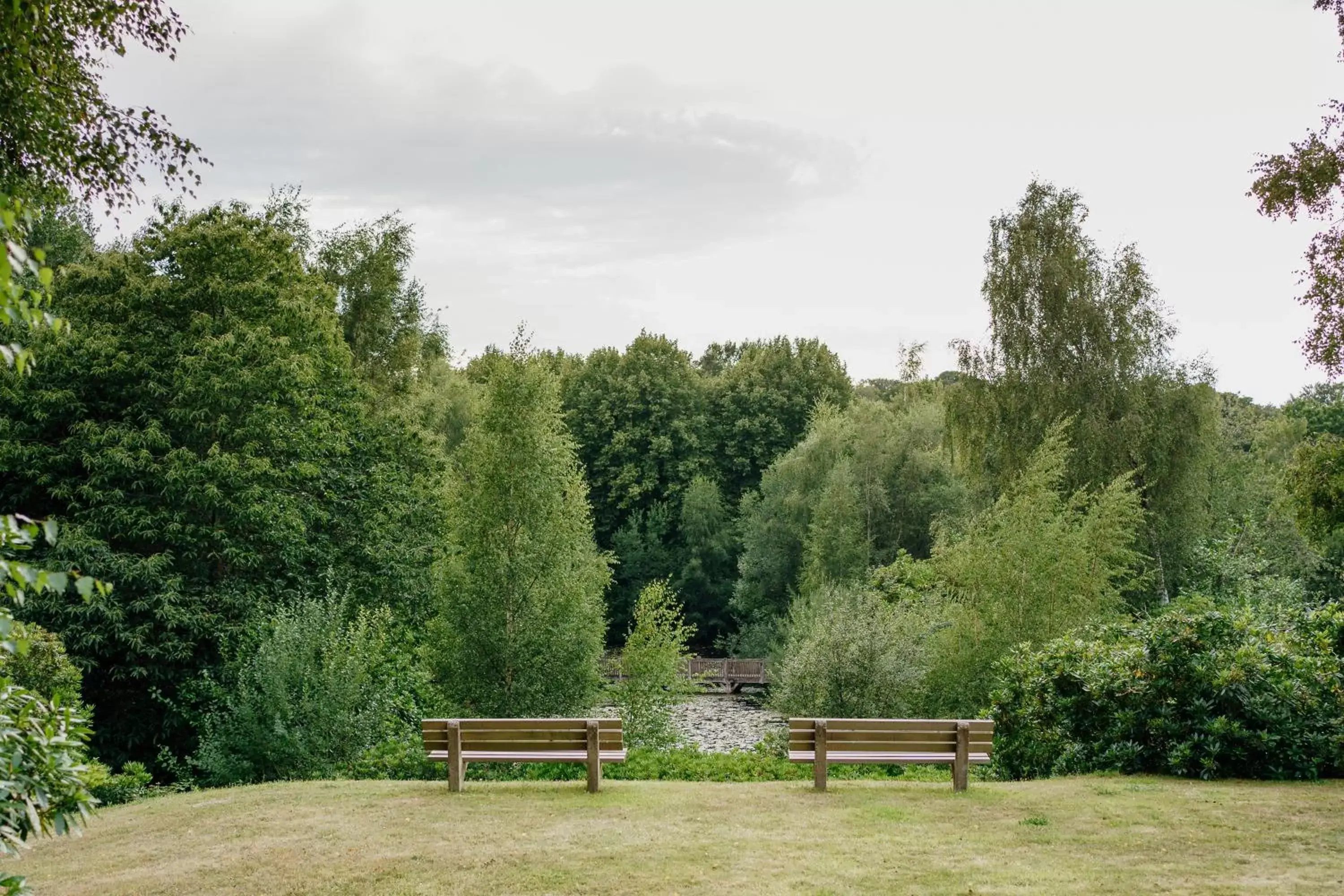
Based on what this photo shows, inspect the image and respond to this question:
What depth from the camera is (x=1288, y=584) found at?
68.0ft

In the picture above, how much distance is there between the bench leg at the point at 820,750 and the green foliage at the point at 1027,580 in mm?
8047

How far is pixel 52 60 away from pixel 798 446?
34.5 meters

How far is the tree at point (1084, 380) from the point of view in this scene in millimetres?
24516

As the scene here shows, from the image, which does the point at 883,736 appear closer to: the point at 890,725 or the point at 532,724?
the point at 890,725

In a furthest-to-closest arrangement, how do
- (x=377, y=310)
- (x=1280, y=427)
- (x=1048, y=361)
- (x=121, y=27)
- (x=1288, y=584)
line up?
(x=1280, y=427)
(x=377, y=310)
(x=1048, y=361)
(x=1288, y=584)
(x=121, y=27)

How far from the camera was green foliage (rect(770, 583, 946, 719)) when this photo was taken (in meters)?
18.2

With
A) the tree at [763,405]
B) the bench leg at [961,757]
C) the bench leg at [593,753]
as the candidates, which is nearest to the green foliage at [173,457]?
the bench leg at [593,753]

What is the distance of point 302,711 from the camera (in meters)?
14.8

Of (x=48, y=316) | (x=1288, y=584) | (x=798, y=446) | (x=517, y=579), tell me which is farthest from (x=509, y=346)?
(x=798, y=446)

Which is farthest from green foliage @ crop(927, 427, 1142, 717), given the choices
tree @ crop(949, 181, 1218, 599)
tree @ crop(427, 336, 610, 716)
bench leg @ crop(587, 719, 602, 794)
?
bench leg @ crop(587, 719, 602, 794)

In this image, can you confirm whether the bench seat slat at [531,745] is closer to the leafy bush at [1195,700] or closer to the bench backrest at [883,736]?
the bench backrest at [883,736]

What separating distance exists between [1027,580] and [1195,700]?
6887 mm

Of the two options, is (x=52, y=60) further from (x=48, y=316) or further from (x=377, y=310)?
(x=377, y=310)

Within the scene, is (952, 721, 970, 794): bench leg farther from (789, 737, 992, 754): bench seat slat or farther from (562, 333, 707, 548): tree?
(562, 333, 707, 548): tree
